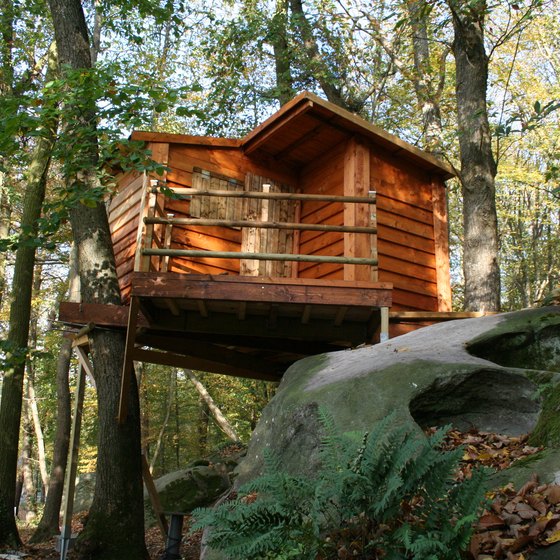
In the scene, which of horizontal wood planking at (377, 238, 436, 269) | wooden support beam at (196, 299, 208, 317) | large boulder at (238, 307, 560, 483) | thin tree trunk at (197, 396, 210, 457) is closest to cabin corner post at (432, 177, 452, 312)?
horizontal wood planking at (377, 238, 436, 269)

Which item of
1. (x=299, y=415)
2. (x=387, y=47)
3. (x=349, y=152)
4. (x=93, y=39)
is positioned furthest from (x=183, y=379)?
(x=299, y=415)

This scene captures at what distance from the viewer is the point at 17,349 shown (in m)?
10.4

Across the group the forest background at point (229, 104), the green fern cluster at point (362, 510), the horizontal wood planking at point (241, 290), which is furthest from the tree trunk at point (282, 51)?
the green fern cluster at point (362, 510)

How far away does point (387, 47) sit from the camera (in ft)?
53.6

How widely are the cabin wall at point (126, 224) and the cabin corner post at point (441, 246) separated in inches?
210

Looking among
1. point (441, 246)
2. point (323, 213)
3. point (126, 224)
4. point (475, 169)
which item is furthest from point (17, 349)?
point (475, 169)

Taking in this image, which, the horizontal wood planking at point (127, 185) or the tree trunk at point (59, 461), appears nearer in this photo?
the horizontal wood planking at point (127, 185)

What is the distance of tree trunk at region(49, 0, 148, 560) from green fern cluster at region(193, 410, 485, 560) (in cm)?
514

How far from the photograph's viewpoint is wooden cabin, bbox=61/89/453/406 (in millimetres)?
9281

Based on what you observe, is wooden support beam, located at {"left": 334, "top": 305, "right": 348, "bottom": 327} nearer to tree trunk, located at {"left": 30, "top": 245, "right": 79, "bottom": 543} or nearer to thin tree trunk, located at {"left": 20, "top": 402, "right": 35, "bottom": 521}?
tree trunk, located at {"left": 30, "top": 245, "right": 79, "bottom": 543}

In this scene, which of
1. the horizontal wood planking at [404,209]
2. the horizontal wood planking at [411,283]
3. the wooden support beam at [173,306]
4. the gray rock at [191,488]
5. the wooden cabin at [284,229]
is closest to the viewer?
the wooden support beam at [173,306]

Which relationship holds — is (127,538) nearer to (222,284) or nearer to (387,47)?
(222,284)

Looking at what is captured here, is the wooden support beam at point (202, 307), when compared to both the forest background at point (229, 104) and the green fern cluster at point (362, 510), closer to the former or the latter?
the forest background at point (229, 104)

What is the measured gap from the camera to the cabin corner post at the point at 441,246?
1145cm
